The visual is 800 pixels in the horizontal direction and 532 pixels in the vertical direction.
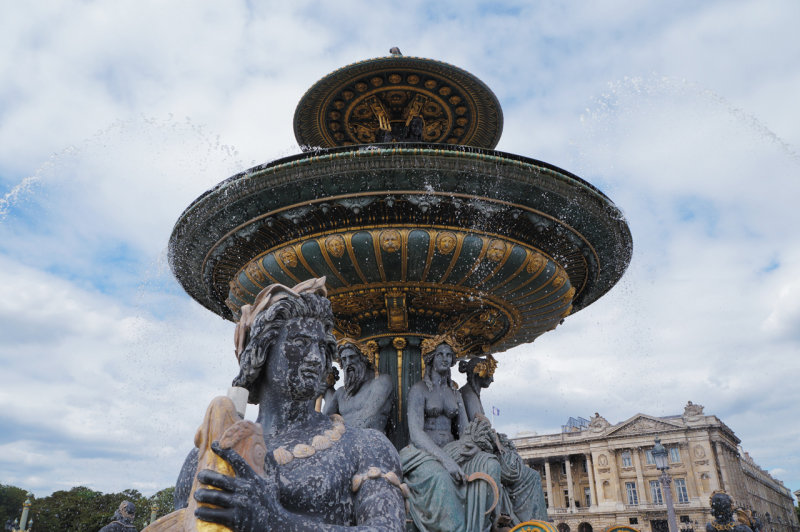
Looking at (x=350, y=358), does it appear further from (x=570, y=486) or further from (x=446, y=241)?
(x=570, y=486)

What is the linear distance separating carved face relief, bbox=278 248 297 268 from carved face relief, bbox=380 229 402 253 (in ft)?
2.80

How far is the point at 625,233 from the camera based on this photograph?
6.62 metres

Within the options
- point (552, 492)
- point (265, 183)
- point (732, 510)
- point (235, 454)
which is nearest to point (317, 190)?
point (265, 183)

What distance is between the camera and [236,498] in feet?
5.26

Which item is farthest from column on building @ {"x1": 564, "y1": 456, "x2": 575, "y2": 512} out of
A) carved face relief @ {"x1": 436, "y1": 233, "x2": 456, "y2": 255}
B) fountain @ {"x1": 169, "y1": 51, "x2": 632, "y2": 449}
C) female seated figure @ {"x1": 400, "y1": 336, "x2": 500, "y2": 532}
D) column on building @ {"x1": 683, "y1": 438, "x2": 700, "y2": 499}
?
carved face relief @ {"x1": 436, "y1": 233, "x2": 456, "y2": 255}

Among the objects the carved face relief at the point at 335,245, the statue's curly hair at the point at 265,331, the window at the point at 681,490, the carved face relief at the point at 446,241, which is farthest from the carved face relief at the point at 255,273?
the window at the point at 681,490

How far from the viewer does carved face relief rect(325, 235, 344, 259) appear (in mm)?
5742

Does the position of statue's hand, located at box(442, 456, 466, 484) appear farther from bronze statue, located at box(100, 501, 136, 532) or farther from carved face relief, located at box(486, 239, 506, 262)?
bronze statue, located at box(100, 501, 136, 532)

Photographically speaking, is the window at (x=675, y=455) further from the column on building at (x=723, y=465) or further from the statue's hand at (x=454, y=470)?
the statue's hand at (x=454, y=470)

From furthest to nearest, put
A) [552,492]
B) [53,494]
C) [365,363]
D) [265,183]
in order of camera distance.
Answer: [552,492] < [53,494] < [365,363] < [265,183]

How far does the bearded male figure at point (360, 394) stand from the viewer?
5945 mm

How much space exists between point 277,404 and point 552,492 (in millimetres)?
78273

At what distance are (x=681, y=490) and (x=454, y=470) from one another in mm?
70309

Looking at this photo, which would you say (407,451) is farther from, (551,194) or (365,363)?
(551,194)
